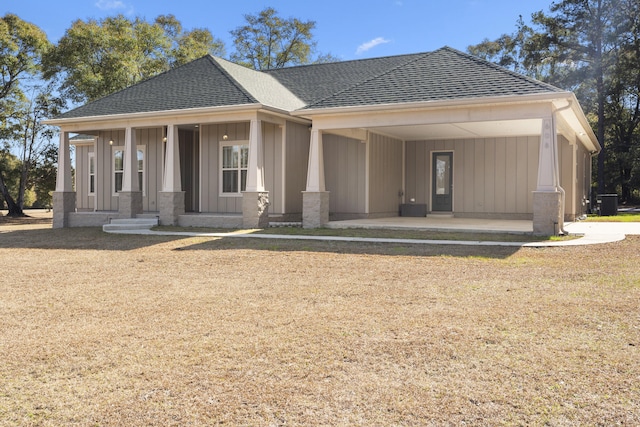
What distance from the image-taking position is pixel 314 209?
46.8 ft

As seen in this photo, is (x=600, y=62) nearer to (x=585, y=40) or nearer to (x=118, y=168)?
(x=585, y=40)

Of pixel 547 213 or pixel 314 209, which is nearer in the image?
pixel 547 213

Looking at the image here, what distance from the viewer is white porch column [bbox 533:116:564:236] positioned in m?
11.5

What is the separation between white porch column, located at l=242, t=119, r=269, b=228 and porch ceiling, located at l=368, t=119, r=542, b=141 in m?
3.18

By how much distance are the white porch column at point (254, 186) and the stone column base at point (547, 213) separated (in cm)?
682

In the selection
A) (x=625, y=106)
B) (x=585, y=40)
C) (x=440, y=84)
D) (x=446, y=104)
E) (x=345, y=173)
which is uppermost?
(x=585, y=40)

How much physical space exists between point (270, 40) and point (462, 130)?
81.9 ft

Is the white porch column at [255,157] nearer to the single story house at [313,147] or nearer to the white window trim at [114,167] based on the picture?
the single story house at [313,147]

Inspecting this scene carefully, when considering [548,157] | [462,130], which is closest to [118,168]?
[462,130]

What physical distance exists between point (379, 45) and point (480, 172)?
6875cm

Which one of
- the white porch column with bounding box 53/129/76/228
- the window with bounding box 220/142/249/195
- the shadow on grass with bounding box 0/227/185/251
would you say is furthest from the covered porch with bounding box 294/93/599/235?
the white porch column with bounding box 53/129/76/228

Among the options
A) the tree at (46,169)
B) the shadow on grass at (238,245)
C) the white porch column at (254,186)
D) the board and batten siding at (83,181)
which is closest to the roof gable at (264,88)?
the white porch column at (254,186)

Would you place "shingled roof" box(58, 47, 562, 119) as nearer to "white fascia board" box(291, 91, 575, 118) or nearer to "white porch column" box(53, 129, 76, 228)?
"white fascia board" box(291, 91, 575, 118)

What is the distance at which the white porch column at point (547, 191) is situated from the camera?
11500mm
